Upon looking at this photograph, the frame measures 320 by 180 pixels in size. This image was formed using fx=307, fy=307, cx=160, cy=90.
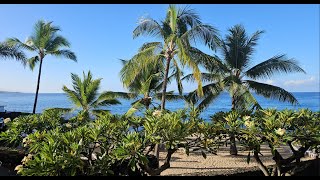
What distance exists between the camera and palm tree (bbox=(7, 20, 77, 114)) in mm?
16500

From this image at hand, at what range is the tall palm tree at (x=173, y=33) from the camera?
9477 millimetres

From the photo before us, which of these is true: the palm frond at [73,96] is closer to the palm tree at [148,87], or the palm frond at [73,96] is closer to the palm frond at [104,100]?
the palm frond at [104,100]

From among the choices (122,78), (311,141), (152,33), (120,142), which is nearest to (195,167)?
(122,78)

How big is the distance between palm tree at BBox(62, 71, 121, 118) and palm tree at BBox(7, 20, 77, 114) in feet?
16.4

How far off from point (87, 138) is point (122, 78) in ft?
21.5

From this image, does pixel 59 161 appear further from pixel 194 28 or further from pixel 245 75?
pixel 245 75

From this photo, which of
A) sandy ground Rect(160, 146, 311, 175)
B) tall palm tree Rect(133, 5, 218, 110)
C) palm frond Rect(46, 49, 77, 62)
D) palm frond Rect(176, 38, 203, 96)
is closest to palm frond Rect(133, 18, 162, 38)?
tall palm tree Rect(133, 5, 218, 110)

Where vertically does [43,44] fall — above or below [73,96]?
above

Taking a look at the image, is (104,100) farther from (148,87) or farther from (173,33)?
(173,33)

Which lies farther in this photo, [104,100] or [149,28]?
[104,100]

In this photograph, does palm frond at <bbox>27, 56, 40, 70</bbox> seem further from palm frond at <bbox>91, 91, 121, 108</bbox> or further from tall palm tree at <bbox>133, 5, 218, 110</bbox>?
tall palm tree at <bbox>133, 5, 218, 110</bbox>

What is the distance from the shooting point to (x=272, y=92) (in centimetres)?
1233

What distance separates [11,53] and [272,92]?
1316cm

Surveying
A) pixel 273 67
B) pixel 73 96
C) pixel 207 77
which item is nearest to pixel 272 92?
pixel 273 67
